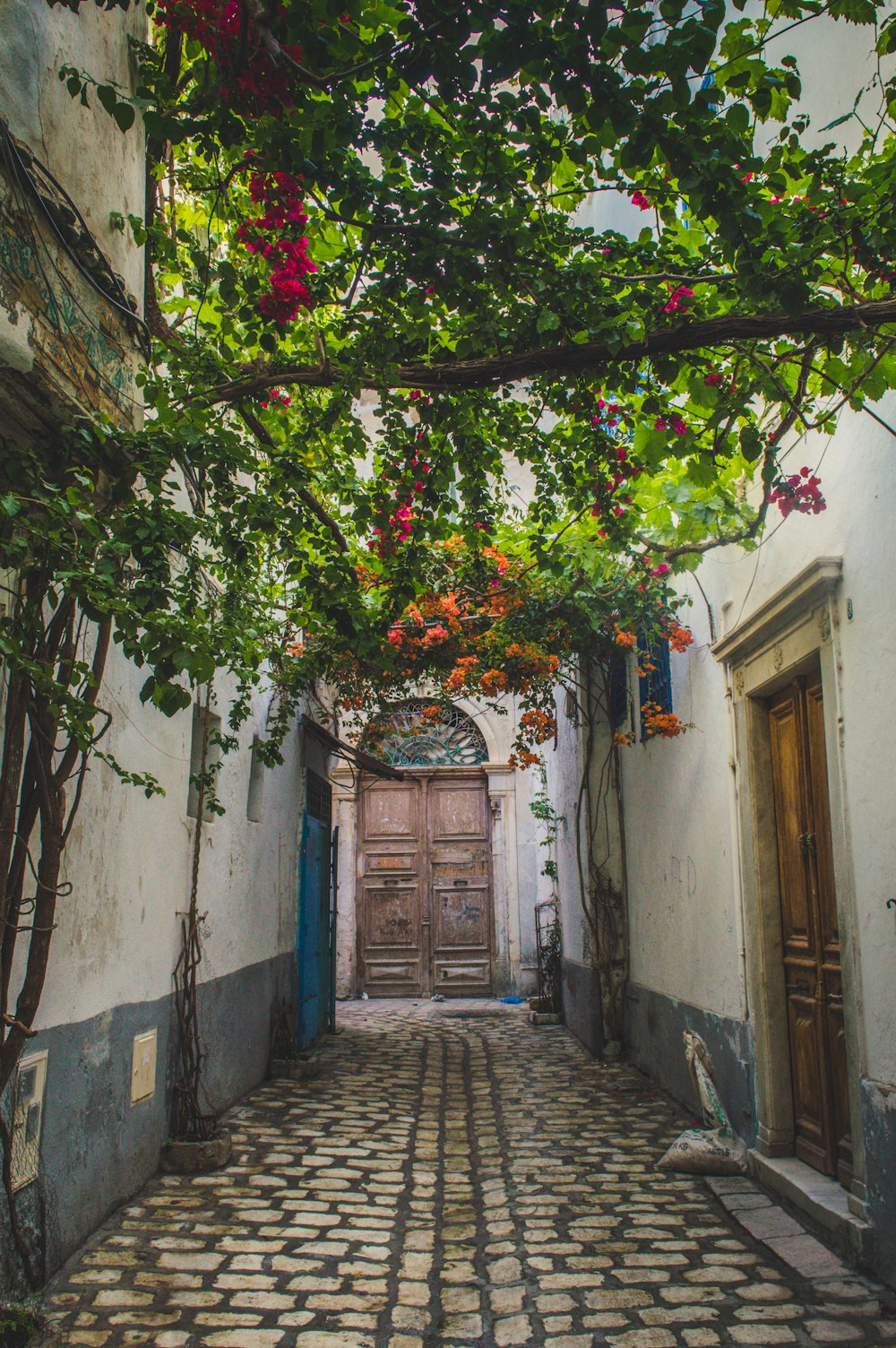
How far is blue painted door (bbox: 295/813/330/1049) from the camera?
9.48 metres

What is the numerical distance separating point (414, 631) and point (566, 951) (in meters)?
5.11

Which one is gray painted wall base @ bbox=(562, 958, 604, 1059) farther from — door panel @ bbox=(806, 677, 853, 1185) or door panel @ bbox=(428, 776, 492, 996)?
door panel @ bbox=(806, 677, 853, 1185)

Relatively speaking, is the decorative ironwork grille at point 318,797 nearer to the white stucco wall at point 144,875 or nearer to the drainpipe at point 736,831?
the white stucco wall at point 144,875

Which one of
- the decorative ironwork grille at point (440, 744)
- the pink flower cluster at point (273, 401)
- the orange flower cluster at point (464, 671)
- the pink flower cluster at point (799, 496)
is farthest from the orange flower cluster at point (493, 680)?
the decorative ironwork grille at point (440, 744)

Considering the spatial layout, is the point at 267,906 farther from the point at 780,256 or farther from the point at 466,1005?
the point at 780,256

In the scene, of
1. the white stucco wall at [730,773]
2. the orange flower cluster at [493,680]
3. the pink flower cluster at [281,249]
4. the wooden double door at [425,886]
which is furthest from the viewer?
the wooden double door at [425,886]

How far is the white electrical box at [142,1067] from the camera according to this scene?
16.0 feet

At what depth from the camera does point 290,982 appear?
9.09 m

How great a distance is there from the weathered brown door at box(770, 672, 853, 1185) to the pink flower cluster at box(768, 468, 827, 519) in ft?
3.06

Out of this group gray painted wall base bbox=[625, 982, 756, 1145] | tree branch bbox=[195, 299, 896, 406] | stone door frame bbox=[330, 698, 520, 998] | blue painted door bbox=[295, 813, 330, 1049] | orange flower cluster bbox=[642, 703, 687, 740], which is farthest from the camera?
stone door frame bbox=[330, 698, 520, 998]

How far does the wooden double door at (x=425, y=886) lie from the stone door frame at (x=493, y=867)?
0.12 metres

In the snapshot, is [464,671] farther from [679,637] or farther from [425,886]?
[425,886]

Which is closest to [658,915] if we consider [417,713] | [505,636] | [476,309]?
[505,636]

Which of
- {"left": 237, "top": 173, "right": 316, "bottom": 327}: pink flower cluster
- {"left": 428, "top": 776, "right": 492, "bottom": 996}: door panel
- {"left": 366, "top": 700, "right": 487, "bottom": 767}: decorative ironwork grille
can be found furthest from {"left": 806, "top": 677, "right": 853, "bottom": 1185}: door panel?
{"left": 366, "top": 700, "right": 487, "bottom": 767}: decorative ironwork grille
